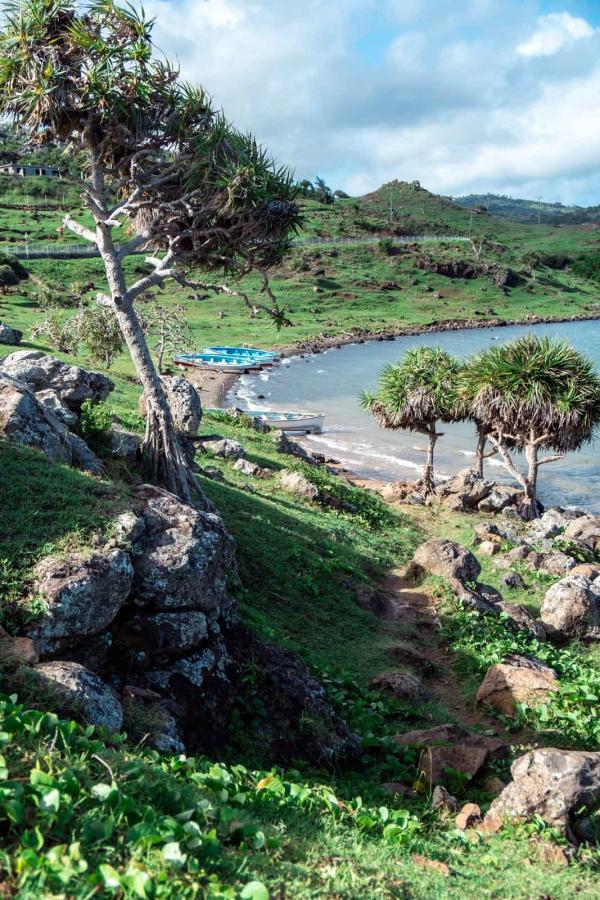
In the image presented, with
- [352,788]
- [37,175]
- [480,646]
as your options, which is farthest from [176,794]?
[37,175]

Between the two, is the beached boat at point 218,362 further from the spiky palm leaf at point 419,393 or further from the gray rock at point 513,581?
the gray rock at point 513,581

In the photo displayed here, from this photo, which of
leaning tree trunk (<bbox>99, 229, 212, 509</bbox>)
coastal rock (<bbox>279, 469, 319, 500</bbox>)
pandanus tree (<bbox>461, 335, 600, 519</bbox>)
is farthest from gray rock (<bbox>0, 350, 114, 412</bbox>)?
pandanus tree (<bbox>461, 335, 600, 519</bbox>)

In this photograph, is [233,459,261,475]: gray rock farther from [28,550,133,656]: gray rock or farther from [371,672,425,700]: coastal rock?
[28,550,133,656]: gray rock

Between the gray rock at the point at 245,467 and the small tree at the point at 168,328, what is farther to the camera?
the small tree at the point at 168,328

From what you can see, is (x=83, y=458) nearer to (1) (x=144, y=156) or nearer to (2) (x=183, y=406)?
(1) (x=144, y=156)

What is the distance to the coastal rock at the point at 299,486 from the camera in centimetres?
2111

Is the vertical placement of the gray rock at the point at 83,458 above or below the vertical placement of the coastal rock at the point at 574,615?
above

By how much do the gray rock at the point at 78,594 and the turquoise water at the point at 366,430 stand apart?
25.7m

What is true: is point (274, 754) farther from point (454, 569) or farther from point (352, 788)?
point (454, 569)

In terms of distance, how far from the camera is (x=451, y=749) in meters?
8.41

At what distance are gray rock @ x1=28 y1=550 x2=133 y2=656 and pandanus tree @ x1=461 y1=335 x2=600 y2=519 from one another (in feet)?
66.0

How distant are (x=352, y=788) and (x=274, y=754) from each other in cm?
92

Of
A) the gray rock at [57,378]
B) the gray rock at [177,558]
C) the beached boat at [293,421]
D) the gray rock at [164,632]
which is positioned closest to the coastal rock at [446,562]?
→ the gray rock at [177,558]

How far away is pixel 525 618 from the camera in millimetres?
14617
